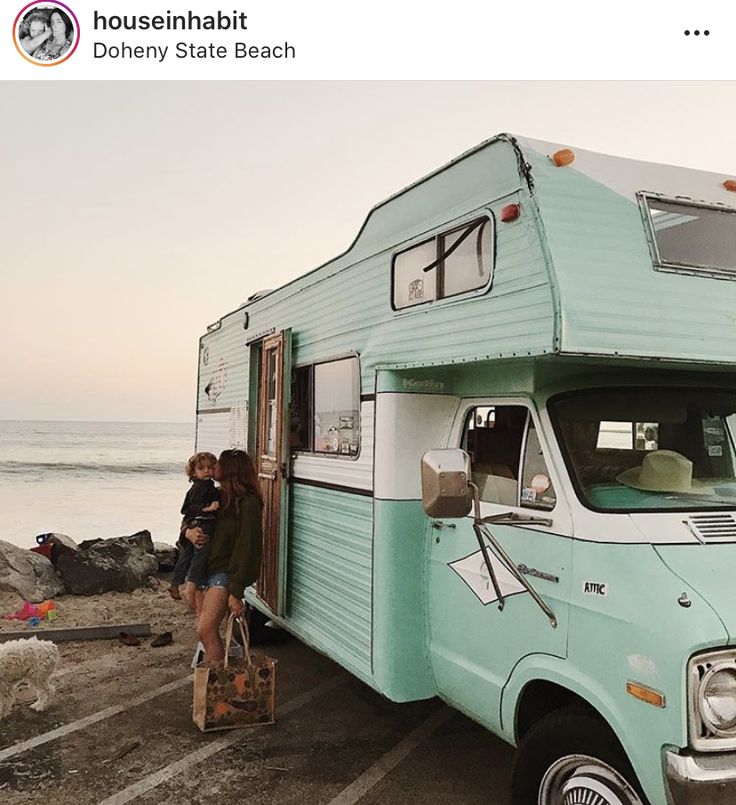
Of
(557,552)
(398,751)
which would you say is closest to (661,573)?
(557,552)

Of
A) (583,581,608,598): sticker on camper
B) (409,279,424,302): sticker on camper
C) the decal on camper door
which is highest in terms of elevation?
(409,279,424,302): sticker on camper

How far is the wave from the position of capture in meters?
35.9

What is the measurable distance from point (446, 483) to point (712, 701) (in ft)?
3.96

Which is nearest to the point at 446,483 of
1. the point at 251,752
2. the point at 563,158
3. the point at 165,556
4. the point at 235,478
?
the point at 563,158

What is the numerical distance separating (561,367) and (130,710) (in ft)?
12.2

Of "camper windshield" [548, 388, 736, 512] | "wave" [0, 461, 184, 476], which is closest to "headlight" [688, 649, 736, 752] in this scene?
"camper windshield" [548, 388, 736, 512]

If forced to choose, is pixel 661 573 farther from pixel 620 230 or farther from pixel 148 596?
pixel 148 596

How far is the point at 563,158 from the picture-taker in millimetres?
3406

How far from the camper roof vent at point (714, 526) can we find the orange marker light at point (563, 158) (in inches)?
62.0

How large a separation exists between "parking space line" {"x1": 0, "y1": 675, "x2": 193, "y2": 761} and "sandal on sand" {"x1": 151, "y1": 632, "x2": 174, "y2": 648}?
3.00 feet
